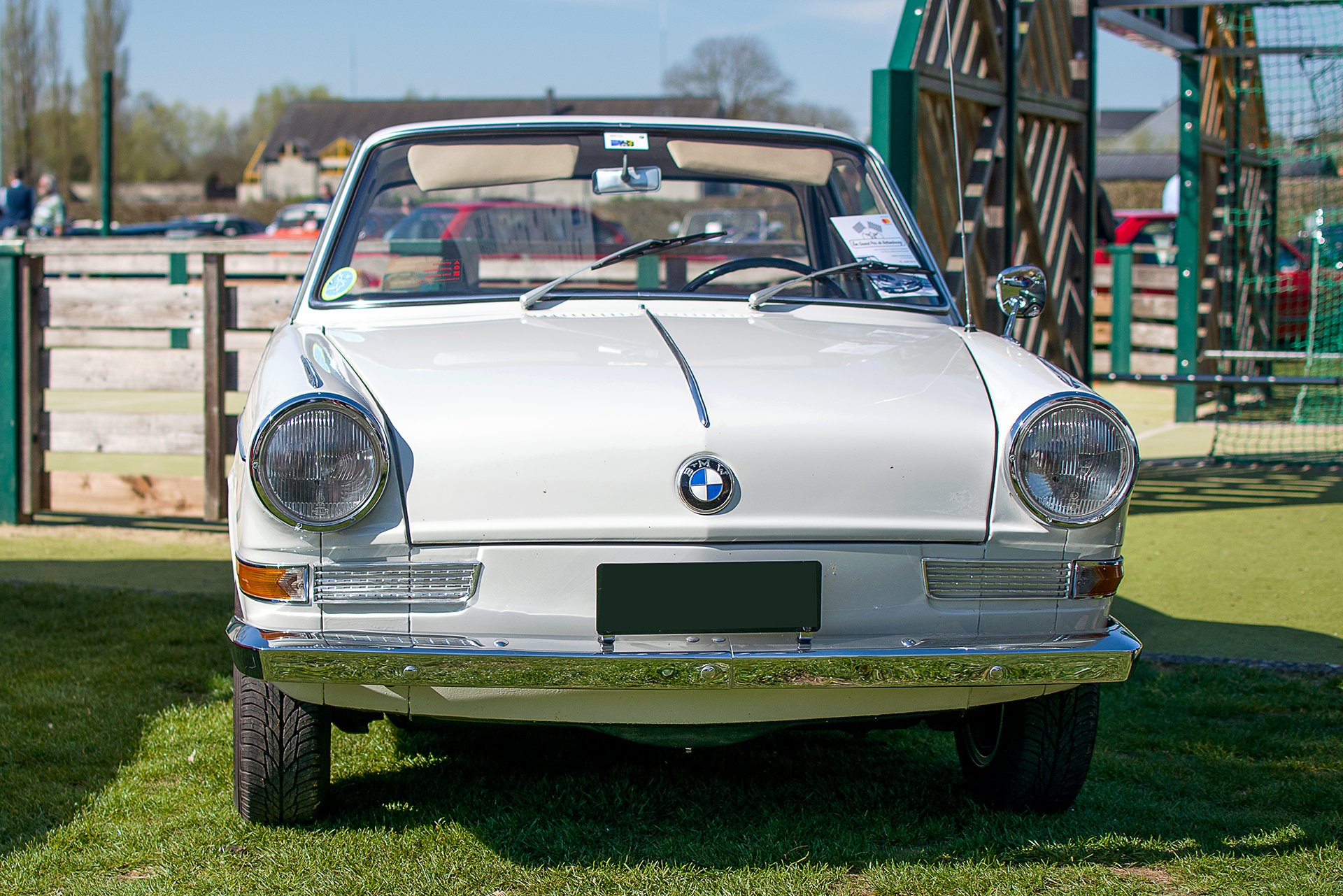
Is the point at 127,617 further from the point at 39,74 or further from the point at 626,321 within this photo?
the point at 39,74

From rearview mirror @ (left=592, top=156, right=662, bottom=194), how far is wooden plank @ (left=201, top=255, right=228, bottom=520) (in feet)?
10.7

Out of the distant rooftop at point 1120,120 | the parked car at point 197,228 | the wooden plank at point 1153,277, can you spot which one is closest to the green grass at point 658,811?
the wooden plank at point 1153,277

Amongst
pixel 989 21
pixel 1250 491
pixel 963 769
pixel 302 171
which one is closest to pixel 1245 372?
pixel 1250 491

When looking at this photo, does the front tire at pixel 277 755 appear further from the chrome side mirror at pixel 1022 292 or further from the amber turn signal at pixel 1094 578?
the chrome side mirror at pixel 1022 292

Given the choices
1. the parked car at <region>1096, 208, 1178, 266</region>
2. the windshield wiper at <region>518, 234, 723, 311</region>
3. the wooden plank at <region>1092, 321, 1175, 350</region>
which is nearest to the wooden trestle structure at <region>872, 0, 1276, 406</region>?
the wooden plank at <region>1092, 321, 1175, 350</region>

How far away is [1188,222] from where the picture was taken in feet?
33.4

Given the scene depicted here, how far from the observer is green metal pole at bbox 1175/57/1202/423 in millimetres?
10047

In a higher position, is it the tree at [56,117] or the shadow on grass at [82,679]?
the tree at [56,117]

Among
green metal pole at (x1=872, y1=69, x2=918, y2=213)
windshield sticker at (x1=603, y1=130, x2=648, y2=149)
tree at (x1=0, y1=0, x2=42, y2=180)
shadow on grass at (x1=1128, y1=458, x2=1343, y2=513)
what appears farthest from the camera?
tree at (x1=0, y1=0, x2=42, y2=180)

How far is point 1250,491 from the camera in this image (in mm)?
7469

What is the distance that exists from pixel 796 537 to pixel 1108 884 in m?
0.96

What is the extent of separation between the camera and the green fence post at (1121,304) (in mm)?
11484

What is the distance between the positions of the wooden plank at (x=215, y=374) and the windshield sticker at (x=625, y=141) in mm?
3226

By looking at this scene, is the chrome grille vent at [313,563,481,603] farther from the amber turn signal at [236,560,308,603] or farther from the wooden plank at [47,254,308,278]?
the wooden plank at [47,254,308,278]
